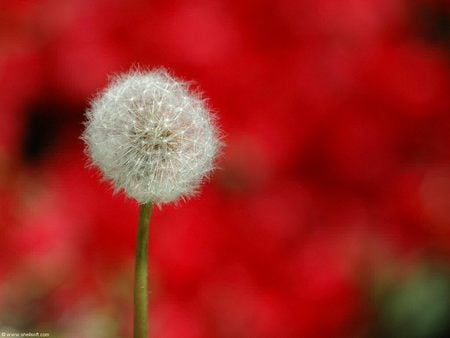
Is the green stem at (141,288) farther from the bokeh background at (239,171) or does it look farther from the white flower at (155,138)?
the bokeh background at (239,171)

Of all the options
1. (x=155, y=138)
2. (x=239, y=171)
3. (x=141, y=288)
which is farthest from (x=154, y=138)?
(x=239, y=171)

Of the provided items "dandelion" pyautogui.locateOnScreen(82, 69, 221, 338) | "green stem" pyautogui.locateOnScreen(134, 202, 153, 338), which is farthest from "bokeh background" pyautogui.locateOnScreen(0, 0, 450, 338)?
"green stem" pyautogui.locateOnScreen(134, 202, 153, 338)

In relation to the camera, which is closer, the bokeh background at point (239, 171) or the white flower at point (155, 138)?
the white flower at point (155, 138)

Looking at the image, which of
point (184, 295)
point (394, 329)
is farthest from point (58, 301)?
point (394, 329)

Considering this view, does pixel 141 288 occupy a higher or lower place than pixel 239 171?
lower

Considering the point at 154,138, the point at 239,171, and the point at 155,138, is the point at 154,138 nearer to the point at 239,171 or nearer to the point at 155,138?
the point at 155,138

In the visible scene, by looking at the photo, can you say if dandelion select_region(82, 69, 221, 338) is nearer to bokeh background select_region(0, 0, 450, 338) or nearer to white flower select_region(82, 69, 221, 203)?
white flower select_region(82, 69, 221, 203)

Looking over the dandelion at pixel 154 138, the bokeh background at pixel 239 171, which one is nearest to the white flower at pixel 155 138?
the dandelion at pixel 154 138
